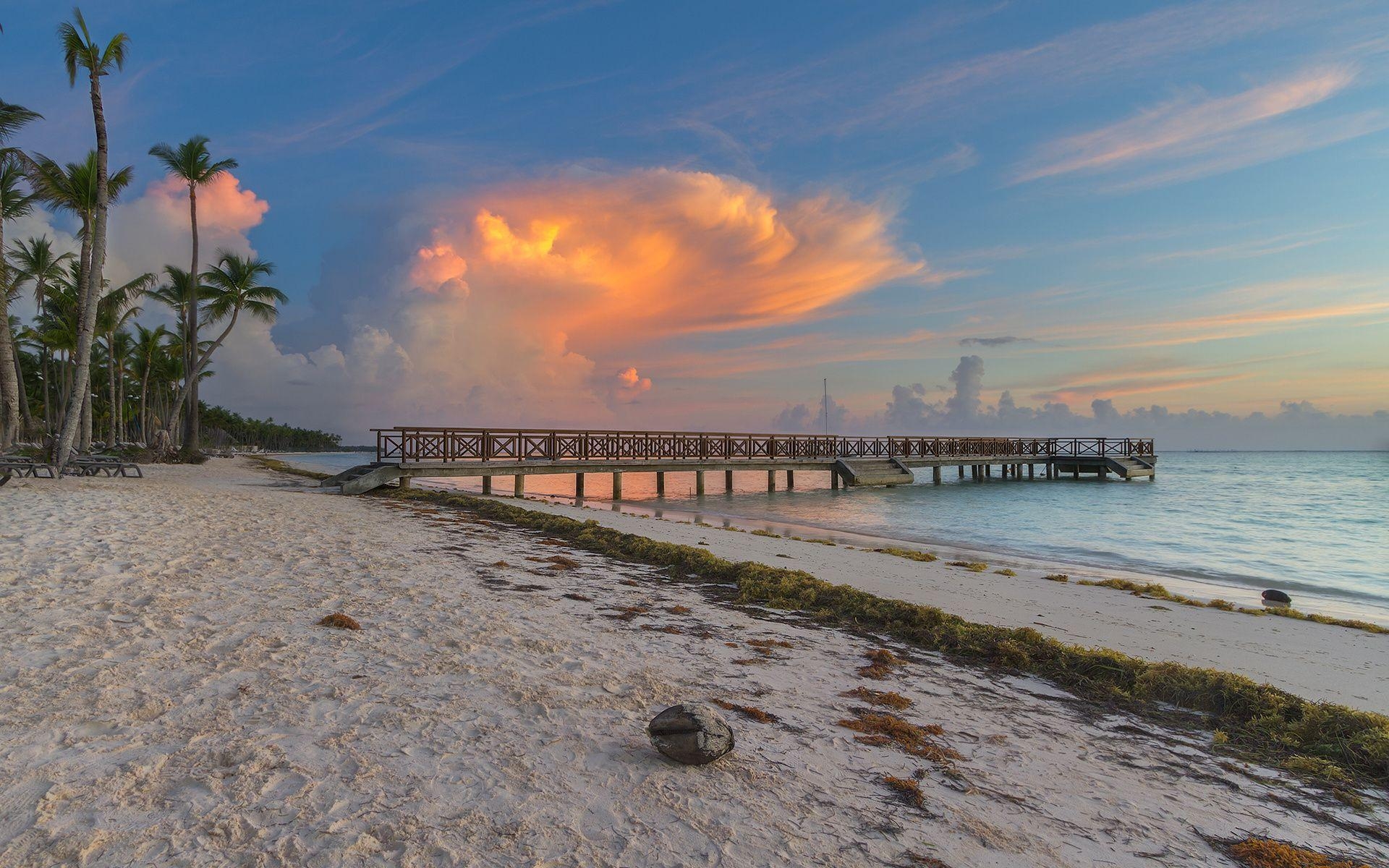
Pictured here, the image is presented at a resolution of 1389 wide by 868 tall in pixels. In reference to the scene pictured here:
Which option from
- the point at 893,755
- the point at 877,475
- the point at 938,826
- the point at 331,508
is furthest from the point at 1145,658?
the point at 877,475

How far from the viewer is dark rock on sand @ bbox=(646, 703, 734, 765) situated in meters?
3.47

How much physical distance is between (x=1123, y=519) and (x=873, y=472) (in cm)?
1707

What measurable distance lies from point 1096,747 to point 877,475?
3789 cm

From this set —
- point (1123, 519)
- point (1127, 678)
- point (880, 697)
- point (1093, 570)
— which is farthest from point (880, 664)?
point (1123, 519)

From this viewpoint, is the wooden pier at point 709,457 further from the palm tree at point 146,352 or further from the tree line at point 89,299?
the palm tree at point 146,352

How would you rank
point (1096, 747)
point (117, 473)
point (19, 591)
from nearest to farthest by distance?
point (1096, 747)
point (19, 591)
point (117, 473)

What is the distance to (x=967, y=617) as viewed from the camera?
758cm

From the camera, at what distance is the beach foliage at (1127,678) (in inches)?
167

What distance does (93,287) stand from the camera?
53.3 feet

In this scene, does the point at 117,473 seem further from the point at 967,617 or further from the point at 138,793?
the point at 967,617

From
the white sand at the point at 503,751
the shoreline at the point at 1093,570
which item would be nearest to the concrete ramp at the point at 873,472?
the shoreline at the point at 1093,570

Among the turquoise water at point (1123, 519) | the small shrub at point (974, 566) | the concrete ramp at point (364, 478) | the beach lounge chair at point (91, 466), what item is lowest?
the turquoise water at point (1123, 519)

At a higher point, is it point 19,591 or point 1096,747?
point 19,591

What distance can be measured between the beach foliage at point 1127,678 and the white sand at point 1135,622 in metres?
0.94
